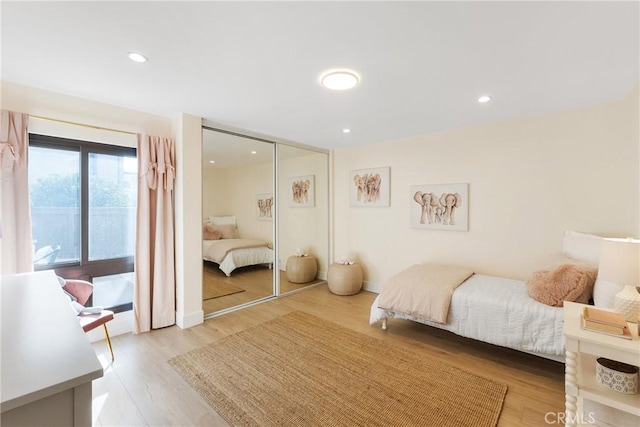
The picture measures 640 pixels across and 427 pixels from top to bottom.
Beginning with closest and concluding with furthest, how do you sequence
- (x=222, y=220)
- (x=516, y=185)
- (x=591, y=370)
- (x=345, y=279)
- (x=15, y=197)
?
(x=591, y=370)
(x=15, y=197)
(x=516, y=185)
(x=222, y=220)
(x=345, y=279)

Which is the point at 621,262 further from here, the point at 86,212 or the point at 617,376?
the point at 86,212

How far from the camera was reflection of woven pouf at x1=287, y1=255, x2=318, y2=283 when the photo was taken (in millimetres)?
4395

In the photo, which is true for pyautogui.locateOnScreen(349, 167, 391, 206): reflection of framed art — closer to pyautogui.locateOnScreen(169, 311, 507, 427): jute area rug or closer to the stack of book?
pyautogui.locateOnScreen(169, 311, 507, 427): jute area rug

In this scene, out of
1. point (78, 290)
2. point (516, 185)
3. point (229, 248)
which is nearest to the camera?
point (78, 290)

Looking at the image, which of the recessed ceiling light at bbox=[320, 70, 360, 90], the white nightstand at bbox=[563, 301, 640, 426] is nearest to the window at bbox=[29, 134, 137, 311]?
the recessed ceiling light at bbox=[320, 70, 360, 90]

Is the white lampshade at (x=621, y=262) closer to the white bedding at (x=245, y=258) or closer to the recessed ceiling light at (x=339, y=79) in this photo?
the recessed ceiling light at (x=339, y=79)

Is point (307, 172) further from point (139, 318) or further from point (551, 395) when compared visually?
point (551, 395)

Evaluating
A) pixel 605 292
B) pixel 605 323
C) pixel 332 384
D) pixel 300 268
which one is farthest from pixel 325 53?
pixel 300 268

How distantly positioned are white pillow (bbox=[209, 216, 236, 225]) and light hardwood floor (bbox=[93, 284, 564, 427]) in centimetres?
116

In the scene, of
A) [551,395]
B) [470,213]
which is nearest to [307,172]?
[470,213]

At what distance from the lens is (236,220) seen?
3754 millimetres

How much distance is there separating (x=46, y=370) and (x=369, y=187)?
3968 mm

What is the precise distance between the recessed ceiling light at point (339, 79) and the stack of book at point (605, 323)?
6.91ft

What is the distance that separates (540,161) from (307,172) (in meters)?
3.04
